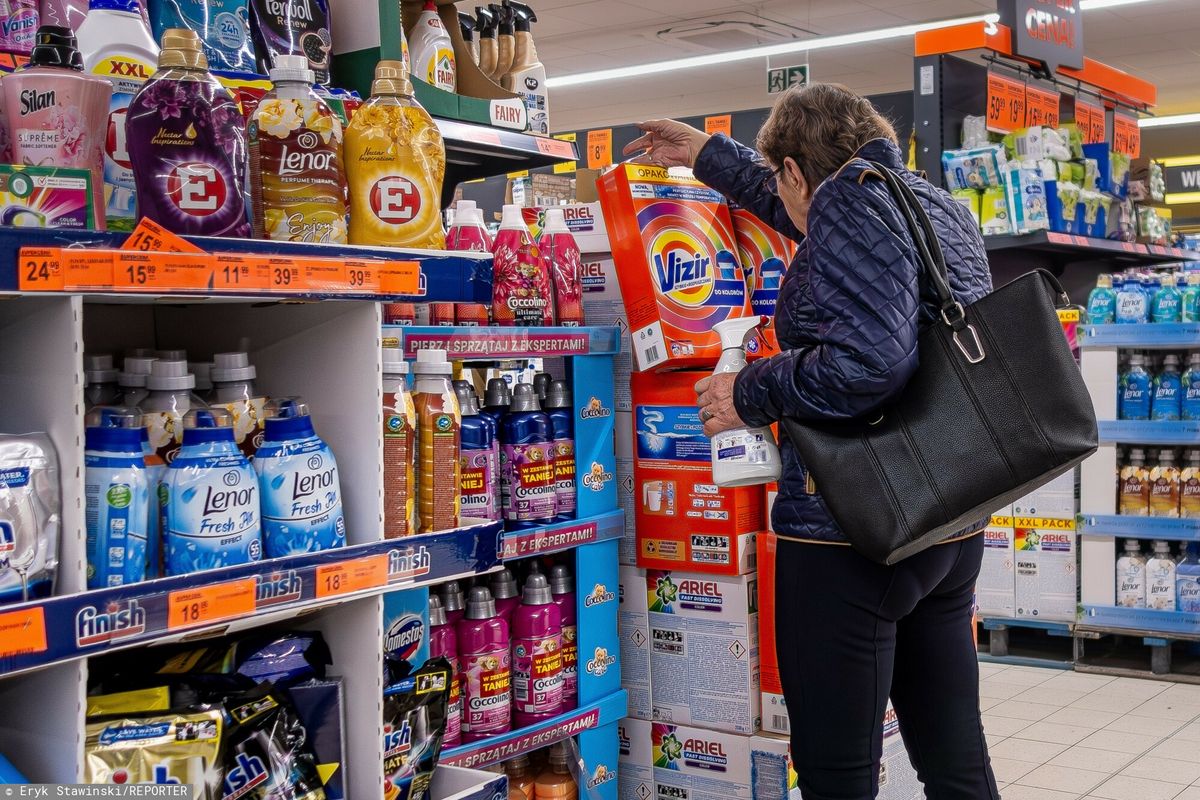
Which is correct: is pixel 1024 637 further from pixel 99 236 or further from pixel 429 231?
pixel 99 236

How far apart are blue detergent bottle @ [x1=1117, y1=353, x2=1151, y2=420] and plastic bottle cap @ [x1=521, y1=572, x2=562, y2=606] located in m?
3.38

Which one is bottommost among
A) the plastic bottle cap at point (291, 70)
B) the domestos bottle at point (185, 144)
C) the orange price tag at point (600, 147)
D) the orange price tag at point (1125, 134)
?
the domestos bottle at point (185, 144)

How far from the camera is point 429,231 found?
5.96 feet

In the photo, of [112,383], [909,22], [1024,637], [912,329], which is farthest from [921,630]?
[909,22]

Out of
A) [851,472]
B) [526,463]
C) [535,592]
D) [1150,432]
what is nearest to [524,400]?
[526,463]

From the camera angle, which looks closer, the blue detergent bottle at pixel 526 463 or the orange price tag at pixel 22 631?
the orange price tag at pixel 22 631

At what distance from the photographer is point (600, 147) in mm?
9547

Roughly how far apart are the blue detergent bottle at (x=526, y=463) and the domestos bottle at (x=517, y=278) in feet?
0.58

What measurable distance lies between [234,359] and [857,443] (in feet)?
3.19

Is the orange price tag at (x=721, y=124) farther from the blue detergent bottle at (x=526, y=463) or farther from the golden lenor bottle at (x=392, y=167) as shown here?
the golden lenor bottle at (x=392, y=167)

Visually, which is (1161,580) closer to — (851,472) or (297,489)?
(851,472)

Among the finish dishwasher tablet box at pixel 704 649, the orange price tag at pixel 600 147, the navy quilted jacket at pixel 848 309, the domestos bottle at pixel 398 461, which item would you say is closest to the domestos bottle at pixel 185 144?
the domestos bottle at pixel 398 461

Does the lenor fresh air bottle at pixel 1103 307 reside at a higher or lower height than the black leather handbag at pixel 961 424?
higher

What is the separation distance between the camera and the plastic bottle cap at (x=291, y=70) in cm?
167
